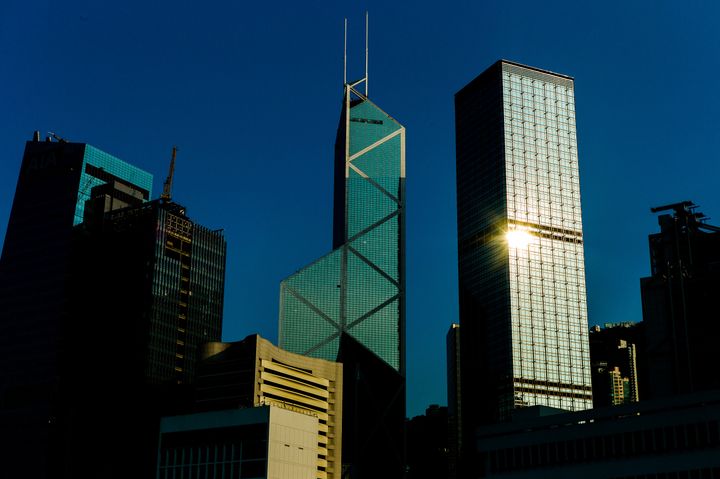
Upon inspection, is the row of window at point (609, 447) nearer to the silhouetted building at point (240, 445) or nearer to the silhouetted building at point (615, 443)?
the silhouetted building at point (615, 443)

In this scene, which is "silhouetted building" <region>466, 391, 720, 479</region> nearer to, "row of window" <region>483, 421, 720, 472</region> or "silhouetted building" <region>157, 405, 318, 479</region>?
"row of window" <region>483, 421, 720, 472</region>

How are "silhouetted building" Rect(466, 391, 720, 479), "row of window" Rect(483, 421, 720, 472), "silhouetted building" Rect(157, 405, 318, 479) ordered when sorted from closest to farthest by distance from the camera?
"silhouetted building" Rect(466, 391, 720, 479), "row of window" Rect(483, 421, 720, 472), "silhouetted building" Rect(157, 405, 318, 479)

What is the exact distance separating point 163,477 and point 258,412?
71.1 ft

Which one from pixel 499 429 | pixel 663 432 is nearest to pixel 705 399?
pixel 663 432

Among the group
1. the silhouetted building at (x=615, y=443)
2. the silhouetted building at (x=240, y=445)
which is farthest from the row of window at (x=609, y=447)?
the silhouetted building at (x=240, y=445)

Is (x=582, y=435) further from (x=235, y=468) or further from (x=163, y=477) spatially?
(x=163, y=477)

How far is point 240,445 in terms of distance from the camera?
156m

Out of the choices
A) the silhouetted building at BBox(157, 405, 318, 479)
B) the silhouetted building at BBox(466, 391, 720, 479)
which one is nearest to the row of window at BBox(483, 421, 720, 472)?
the silhouetted building at BBox(466, 391, 720, 479)

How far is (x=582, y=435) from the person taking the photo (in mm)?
139375

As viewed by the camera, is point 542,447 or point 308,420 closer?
point 542,447

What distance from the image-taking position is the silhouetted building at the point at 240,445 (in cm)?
15325

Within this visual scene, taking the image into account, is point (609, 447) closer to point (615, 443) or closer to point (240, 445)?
point (615, 443)

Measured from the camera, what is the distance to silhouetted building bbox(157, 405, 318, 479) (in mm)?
153250

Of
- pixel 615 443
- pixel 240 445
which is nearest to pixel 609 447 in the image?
pixel 615 443
